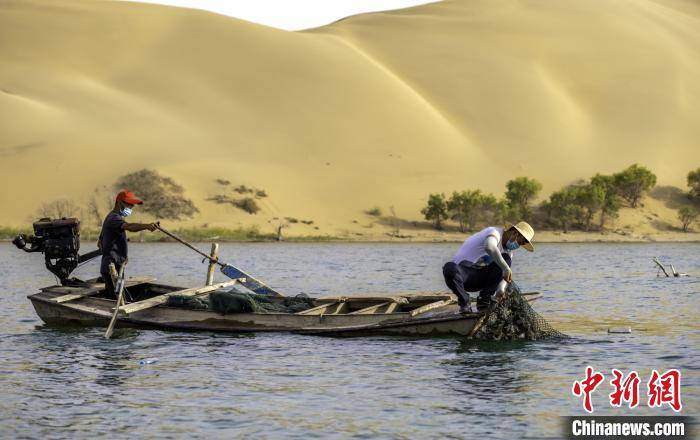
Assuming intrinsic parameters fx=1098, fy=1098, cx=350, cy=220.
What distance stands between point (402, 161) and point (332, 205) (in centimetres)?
1061

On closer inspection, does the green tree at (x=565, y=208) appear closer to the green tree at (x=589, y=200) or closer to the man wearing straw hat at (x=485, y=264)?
the green tree at (x=589, y=200)

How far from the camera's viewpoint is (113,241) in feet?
65.9

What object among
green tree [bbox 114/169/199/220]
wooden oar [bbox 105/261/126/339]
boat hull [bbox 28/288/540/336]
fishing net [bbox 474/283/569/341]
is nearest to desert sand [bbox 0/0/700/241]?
green tree [bbox 114/169/199/220]

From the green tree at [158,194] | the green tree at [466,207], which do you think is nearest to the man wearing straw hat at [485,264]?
the green tree at [466,207]

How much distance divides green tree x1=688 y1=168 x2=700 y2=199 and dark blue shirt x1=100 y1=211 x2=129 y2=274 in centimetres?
6761

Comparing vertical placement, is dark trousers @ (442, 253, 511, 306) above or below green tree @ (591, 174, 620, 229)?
below

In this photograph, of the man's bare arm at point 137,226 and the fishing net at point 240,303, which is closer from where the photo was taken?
the man's bare arm at point 137,226

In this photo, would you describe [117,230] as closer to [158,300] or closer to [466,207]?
[158,300]

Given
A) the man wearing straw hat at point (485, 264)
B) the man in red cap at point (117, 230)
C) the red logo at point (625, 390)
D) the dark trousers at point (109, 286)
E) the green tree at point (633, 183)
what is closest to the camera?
the red logo at point (625, 390)

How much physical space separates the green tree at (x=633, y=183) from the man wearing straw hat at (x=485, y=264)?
6267 centimetres

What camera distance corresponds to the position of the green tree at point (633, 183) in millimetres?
78500

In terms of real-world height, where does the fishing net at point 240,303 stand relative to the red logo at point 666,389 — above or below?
above

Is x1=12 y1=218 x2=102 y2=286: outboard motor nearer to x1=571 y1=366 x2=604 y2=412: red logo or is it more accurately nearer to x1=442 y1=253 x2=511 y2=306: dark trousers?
x1=442 y1=253 x2=511 y2=306: dark trousers

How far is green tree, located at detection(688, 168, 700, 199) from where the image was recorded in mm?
81062
